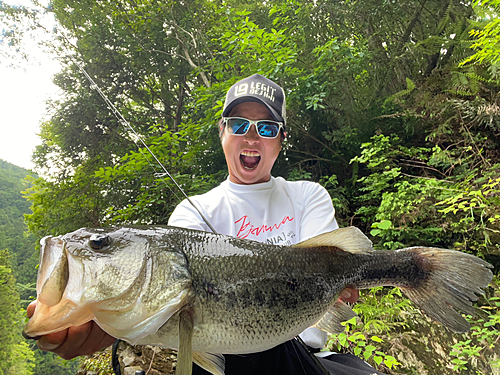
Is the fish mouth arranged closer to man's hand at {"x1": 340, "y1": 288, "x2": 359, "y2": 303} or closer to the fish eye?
the fish eye

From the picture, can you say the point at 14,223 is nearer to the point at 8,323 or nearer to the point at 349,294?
the point at 8,323

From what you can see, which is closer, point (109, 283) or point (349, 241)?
point (109, 283)

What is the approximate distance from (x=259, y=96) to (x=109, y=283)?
171cm

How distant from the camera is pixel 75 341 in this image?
113 cm

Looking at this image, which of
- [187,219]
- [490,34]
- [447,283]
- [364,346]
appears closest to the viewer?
[447,283]

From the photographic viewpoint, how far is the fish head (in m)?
0.92

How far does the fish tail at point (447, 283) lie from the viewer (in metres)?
1.31

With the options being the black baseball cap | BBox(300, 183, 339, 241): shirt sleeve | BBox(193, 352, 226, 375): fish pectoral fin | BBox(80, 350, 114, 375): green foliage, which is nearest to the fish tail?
BBox(300, 183, 339, 241): shirt sleeve

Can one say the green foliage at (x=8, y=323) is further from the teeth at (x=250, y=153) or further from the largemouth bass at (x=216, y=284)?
the largemouth bass at (x=216, y=284)

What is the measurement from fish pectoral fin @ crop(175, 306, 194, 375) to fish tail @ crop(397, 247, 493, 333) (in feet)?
3.69

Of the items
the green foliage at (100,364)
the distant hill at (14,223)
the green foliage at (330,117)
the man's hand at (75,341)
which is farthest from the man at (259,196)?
the distant hill at (14,223)

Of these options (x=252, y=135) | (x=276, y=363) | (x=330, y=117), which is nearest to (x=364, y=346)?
(x=276, y=363)

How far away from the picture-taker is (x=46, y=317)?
0.91 metres

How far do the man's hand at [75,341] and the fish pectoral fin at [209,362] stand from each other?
439mm
